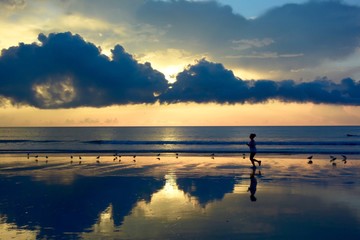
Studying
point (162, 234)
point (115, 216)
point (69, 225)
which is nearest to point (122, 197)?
point (115, 216)

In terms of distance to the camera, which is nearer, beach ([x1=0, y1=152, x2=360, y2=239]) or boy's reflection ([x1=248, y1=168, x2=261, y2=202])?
beach ([x1=0, y1=152, x2=360, y2=239])

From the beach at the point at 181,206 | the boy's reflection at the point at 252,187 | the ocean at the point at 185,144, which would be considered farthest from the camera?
the ocean at the point at 185,144

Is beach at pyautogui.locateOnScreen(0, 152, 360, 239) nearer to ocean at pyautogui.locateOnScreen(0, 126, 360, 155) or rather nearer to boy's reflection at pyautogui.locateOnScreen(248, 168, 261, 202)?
boy's reflection at pyautogui.locateOnScreen(248, 168, 261, 202)

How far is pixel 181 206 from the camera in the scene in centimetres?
1249

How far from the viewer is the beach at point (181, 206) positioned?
9.46m

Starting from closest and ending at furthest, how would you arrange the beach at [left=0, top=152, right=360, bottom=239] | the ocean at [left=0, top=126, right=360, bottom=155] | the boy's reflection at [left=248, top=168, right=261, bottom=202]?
the beach at [left=0, top=152, right=360, bottom=239] → the boy's reflection at [left=248, top=168, right=261, bottom=202] → the ocean at [left=0, top=126, right=360, bottom=155]

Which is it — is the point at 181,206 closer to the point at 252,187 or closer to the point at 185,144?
the point at 252,187

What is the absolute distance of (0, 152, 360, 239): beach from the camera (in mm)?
9461

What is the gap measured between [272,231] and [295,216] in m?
1.76

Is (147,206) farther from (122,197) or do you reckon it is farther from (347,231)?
(347,231)

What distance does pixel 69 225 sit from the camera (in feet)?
33.2

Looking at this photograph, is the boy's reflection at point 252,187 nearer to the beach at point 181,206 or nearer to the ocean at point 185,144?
the beach at point 181,206

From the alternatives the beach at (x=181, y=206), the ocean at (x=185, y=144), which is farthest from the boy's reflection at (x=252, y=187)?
the ocean at (x=185, y=144)

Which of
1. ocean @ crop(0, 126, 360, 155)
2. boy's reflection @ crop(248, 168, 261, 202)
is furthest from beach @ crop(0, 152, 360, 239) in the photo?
ocean @ crop(0, 126, 360, 155)
